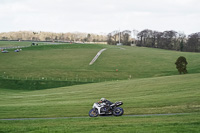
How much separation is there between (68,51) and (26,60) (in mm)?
28822

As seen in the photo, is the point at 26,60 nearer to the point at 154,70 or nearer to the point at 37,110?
the point at 154,70

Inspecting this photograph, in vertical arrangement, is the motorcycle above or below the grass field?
above

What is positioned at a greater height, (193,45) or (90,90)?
A: (193,45)

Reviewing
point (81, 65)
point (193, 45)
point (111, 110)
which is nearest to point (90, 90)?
point (111, 110)

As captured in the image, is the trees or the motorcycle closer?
the motorcycle

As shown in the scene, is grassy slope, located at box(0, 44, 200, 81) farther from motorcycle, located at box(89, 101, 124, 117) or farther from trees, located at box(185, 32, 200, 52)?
trees, located at box(185, 32, 200, 52)

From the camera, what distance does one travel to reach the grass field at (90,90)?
19.5 meters

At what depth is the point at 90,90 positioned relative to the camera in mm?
49750

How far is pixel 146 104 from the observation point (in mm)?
29125

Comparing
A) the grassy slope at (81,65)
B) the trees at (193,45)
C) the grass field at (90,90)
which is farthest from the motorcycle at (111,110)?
the trees at (193,45)

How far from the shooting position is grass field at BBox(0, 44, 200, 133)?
19516 mm

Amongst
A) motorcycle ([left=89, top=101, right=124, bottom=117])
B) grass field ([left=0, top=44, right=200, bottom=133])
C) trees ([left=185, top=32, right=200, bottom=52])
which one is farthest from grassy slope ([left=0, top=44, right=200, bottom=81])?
trees ([left=185, top=32, right=200, bottom=52])

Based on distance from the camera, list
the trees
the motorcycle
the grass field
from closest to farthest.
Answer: the grass field
the motorcycle
the trees

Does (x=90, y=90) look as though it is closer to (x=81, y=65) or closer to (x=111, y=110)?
(x=111, y=110)
